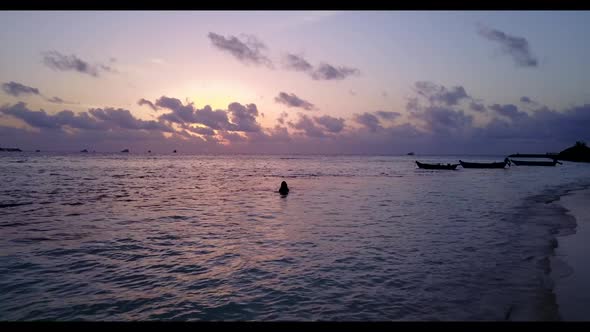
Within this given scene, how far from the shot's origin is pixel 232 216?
1905 cm

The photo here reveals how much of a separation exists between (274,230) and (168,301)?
314 inches

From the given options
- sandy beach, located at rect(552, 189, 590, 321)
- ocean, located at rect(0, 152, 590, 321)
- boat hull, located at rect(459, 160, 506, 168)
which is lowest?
ocean, located at rect(0, 152, 590, 321)

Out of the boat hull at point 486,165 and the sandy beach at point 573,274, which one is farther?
the boat hull at point 486,165

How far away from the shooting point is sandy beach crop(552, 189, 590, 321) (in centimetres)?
676

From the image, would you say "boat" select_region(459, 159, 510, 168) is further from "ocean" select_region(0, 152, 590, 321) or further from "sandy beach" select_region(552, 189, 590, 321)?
"sandy beach" select_region(552, 189, 590, 321)

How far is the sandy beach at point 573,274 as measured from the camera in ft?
22.2

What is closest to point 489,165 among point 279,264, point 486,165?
point 486,165

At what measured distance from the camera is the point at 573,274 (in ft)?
29.0

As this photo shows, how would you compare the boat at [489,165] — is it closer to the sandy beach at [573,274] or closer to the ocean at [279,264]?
the ocean at [279,264]

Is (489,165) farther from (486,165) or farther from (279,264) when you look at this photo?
(279,264)

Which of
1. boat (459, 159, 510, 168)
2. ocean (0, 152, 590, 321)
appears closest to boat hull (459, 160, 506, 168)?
boat (459, 159, 510, 168)

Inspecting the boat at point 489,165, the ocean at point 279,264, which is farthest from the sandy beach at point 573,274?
the boat at point 489,165

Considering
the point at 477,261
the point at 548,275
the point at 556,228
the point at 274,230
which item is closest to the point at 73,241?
the point at 274,230
